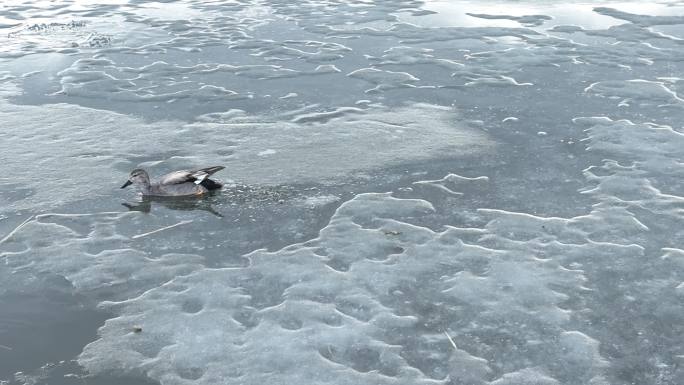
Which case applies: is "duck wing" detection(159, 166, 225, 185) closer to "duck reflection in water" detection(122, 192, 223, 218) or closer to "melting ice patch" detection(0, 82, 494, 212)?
"duck reflection in water" detection(122, 192, 223, 218)

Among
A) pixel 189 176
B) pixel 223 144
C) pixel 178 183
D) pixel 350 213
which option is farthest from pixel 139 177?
pixel 350 213

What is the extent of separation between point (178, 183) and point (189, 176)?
17 cm

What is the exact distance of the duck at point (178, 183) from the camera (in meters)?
8.21

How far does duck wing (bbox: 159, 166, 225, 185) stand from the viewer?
8184 millimetres

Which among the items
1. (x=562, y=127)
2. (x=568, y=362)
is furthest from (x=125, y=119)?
(x=568, y=362)

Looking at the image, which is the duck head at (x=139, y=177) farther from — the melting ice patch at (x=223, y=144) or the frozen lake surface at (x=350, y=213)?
the melting ice patch at (x=223, y=144)

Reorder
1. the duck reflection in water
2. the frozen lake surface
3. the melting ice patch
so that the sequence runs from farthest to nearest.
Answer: the melting ice patch, the duck reflection in water, the frozen lake surface

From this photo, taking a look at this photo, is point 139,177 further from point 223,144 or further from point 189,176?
point 223,144

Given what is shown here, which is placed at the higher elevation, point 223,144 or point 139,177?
point 139,177

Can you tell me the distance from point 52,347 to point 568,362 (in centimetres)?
380

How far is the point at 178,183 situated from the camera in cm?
827

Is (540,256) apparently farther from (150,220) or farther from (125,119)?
(125,119)

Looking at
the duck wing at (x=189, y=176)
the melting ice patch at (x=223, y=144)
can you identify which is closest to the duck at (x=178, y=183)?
the duck wing at (x=189, y=176)

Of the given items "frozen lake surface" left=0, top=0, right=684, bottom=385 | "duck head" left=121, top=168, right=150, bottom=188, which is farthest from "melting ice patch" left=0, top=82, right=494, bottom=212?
"duck head" left=121, top=168, right=150, bottom=188
